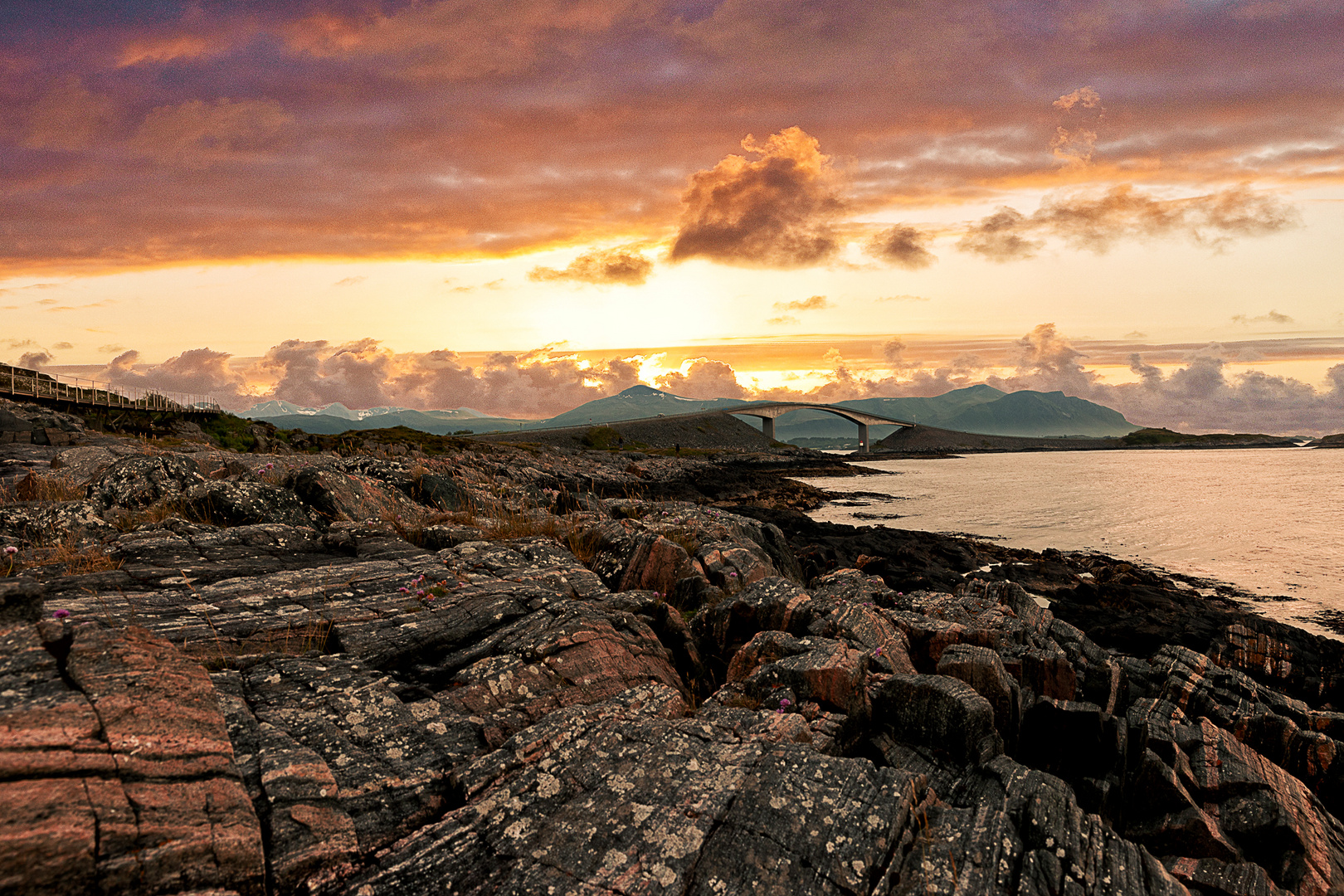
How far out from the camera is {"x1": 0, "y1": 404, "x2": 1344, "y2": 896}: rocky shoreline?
14.8ft

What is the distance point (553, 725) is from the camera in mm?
6227

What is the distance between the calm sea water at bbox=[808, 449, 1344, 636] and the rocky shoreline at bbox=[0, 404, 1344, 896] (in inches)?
763

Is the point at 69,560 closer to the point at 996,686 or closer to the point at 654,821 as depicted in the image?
the point at 654,821

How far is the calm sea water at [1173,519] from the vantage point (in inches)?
1176

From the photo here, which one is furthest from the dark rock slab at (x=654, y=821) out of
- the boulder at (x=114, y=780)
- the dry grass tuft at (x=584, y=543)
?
the dry grass tuft at (x=584, y=543)

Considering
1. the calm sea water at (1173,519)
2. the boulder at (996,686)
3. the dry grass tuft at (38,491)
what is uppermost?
the dry grass tuft at (38,491)

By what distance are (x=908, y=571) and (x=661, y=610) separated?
772 inches

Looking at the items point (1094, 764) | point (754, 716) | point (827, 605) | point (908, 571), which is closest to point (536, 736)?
point (754, 716)

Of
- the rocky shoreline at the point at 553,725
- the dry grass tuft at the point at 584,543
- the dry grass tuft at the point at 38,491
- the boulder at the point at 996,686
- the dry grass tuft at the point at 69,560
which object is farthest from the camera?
the dry grass tuft at the point at 584,543

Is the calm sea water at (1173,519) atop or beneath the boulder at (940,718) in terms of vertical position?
beneath

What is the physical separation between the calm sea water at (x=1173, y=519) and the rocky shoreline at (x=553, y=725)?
63.6ft

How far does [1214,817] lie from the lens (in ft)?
24.0

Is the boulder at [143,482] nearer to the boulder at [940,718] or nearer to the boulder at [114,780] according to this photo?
the boulder at [114,780]

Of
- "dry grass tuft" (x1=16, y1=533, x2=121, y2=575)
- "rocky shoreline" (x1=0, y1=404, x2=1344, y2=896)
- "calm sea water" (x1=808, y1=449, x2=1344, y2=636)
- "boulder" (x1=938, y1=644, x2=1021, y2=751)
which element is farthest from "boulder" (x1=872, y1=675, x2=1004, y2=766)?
"calm sea water" (x1=808, y1=449, x2=1344, y2=636)
